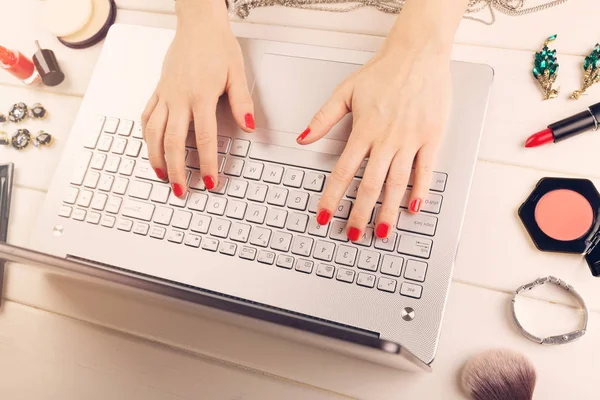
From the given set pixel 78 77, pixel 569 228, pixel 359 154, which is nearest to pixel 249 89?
pixel 359 154

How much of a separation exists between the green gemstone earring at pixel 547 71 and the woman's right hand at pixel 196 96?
378mm

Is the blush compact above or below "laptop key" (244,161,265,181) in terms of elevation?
above

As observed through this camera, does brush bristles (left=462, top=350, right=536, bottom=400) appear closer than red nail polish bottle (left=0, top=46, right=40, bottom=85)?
Yes

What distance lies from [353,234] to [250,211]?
0.14m

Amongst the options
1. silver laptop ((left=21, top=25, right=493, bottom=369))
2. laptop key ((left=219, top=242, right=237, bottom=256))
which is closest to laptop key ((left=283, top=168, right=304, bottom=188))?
silver laptop ((left=21, top=25, right=493, bottom=369))

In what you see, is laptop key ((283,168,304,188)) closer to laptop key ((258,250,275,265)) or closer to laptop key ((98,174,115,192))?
laptop key ((258,250,275,265))

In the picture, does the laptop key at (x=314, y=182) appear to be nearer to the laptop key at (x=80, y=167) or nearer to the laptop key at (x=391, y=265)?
the laptop key at (x=391, y=265)

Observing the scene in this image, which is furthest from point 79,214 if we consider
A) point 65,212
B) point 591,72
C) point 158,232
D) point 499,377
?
point 591,72

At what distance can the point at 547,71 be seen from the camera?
2.03 feet

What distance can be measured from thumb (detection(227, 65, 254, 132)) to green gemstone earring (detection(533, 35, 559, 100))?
377mm

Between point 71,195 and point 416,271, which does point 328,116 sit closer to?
point 416,271

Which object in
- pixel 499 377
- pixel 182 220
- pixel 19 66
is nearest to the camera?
pixel 499 377

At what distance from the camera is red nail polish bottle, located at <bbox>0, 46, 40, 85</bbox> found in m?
0.73

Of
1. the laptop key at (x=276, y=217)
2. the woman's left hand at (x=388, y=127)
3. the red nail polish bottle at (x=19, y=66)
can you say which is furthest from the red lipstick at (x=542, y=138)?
the red nail polish bottle at (x=19, y=66)
